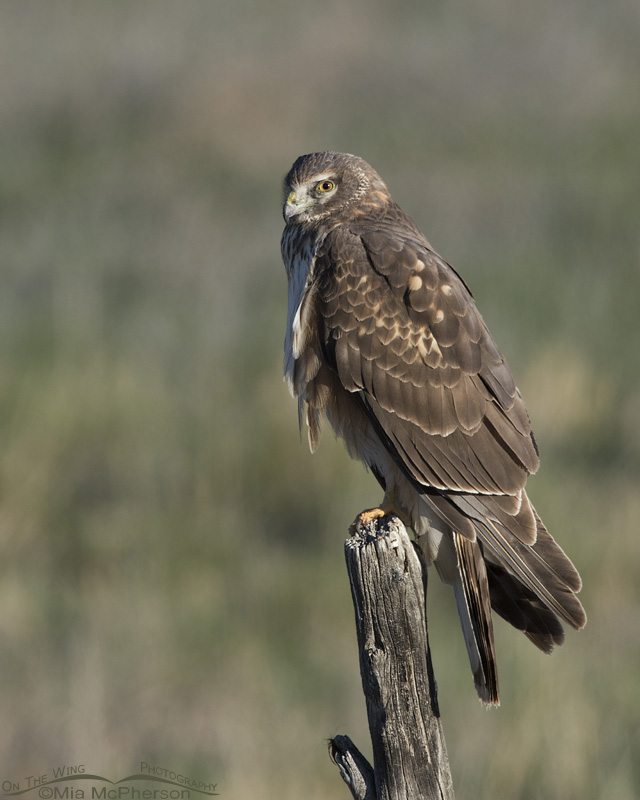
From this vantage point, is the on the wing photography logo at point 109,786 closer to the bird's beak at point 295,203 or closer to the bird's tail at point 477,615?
the bird's tail at point 477,615

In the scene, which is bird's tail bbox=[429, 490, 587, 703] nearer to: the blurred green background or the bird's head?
the bird's head

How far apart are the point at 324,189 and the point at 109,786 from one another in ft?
10.5

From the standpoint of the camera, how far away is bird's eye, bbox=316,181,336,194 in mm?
4309

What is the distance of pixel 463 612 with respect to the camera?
11.5 ft

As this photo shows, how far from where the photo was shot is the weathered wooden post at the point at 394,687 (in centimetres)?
302

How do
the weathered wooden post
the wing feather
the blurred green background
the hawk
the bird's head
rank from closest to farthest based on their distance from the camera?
the weathered wooden post
the hawk
the wing feather
the bird's head
the blurred green background

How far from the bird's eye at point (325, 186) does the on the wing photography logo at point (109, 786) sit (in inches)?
112

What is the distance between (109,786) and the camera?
221 inches

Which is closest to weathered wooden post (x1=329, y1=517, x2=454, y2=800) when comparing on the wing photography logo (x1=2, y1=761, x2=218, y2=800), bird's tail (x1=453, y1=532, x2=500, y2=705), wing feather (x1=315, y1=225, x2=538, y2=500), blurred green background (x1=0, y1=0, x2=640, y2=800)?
bird's tail (x1=453, y1=532, x2=500, y2=705)

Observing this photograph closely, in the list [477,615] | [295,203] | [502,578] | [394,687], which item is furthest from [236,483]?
[394,687]

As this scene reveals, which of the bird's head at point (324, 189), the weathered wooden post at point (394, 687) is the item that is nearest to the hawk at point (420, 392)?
the bird's head at point (324, 189)

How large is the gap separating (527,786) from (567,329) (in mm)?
5856

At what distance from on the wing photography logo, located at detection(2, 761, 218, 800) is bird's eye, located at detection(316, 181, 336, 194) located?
2.84 m

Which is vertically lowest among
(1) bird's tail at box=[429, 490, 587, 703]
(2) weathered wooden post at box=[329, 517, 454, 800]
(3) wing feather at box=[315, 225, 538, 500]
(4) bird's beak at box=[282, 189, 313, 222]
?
(2) weathered wooden post at box=[329, 517, 454, 800]
